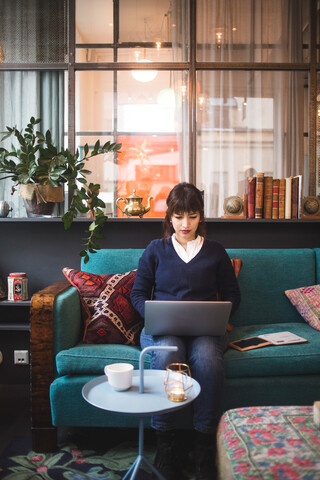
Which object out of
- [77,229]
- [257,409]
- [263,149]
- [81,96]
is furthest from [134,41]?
[257,409]

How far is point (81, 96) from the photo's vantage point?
3.63 m

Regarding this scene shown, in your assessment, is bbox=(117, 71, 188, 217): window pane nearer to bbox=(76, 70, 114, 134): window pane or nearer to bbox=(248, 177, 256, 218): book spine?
bbox=(76, 70, 114, 134): window pane

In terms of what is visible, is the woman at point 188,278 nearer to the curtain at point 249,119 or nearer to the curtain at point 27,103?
the curtain at point 27,103

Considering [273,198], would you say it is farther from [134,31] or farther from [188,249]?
[134,31]

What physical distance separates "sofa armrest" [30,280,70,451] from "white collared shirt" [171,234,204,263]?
0.59 metres

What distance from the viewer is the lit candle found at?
1255 millimetres

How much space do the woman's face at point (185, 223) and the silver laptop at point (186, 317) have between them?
0.50m

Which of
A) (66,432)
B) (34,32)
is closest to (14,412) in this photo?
(66,432)

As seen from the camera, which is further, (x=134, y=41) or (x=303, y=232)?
(x=134, y=41)

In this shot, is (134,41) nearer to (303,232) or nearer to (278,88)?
(278,88)

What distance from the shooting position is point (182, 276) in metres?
2.01

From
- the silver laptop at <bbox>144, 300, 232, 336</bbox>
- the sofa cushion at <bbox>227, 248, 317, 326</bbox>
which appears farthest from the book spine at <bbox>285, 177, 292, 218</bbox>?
the silver laptop at <bbox>144, 300, 232, 336</bbox>

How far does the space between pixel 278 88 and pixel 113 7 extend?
148cm

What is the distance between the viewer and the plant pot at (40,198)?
254 centimetres
